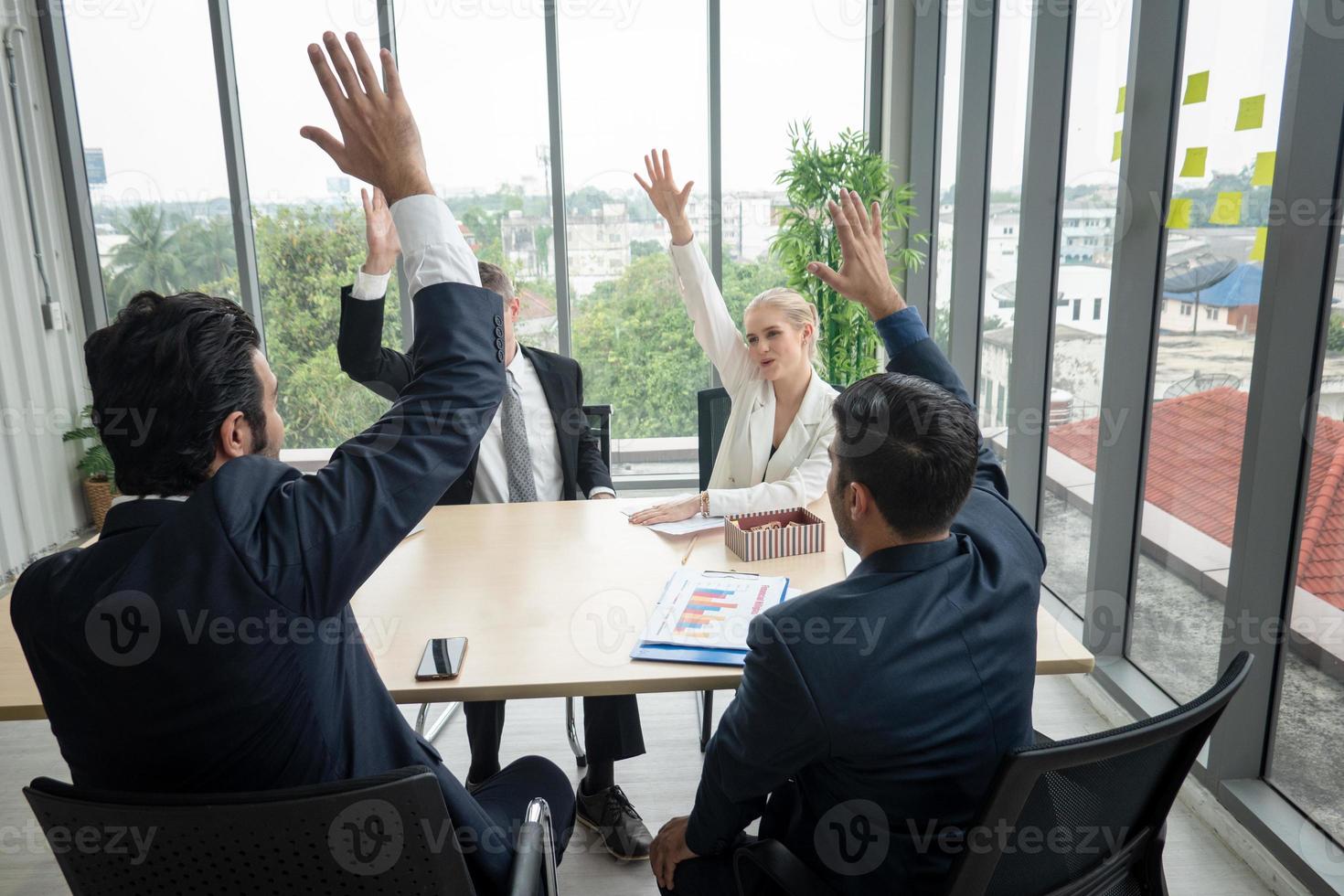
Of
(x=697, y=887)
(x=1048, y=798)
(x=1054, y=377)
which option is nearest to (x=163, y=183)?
(x=1054, y=377)

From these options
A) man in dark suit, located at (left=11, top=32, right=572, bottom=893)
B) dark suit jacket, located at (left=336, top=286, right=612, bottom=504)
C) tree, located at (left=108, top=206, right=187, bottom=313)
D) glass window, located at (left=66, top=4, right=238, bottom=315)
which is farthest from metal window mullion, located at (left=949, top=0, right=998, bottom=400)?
tree, located at (left=108, top=206, right=187, bottom=313)

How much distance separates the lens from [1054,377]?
3732 millimetres

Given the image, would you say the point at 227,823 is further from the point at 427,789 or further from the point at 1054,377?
the point at 1054,377

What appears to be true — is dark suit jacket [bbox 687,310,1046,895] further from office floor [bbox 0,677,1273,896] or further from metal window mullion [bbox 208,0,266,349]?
metal window mullion [bbox 208,0,266,349]

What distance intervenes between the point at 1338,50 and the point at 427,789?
2.50 metres

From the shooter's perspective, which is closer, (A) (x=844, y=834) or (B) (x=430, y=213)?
(B) (x=430, y=213)

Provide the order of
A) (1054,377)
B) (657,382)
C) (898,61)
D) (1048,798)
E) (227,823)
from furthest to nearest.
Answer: (657,382) → (898,61) → (1054,377) → (1048,798) → (227,823)

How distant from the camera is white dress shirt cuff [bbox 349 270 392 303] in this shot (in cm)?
272

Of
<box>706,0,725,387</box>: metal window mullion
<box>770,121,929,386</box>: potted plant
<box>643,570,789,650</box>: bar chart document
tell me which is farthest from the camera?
<box>706,0,725,387</box>: metal window mullion

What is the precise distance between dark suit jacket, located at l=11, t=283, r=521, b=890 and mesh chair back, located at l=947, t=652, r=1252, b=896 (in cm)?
81

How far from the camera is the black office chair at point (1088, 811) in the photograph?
3.64 feet

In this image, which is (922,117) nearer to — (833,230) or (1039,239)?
(833,230)

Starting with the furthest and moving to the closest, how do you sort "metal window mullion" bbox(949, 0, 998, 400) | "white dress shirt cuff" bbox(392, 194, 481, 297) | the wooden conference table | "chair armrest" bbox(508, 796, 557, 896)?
"metal window mullion" bbox(949, 0, 998, 400)
the wooden conference table
"chair armrest" bbox(508, 796, 557, 896)
"white dress shirt cuff" bbox(392, 194, 481, 297)

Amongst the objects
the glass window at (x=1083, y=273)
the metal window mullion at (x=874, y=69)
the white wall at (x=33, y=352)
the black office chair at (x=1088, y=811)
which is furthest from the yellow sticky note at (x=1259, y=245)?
the white wall at (x=33, y=352)
